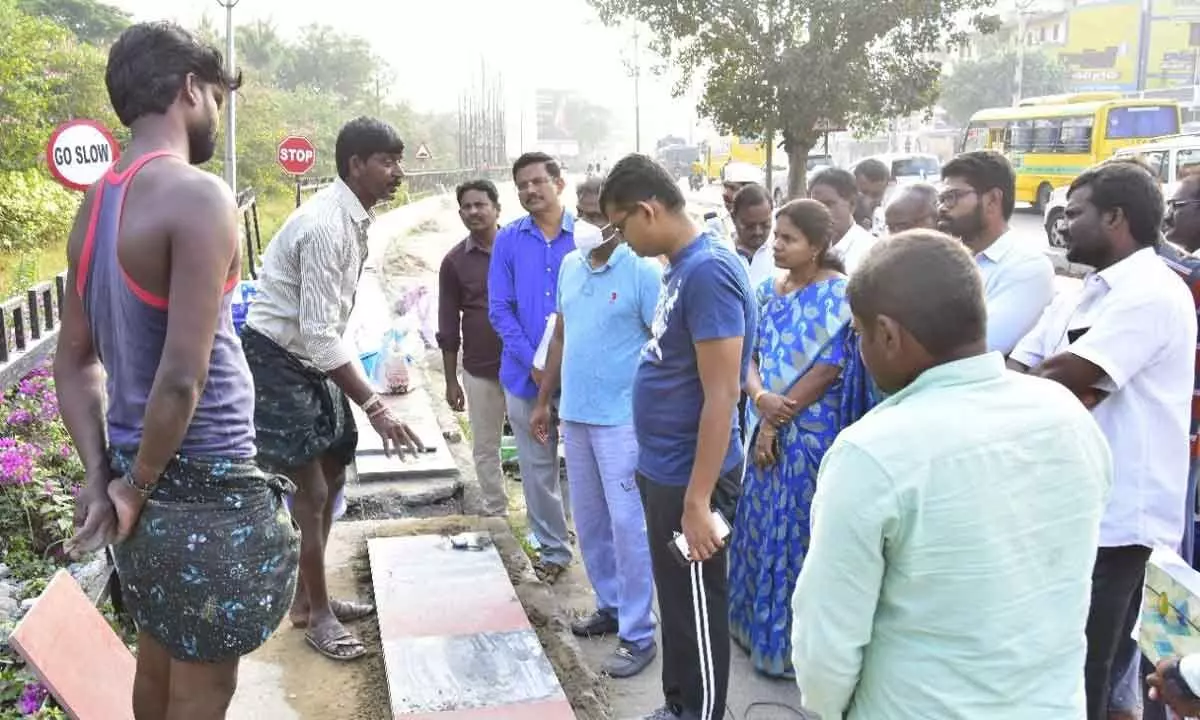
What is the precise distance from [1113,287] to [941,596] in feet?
4.53

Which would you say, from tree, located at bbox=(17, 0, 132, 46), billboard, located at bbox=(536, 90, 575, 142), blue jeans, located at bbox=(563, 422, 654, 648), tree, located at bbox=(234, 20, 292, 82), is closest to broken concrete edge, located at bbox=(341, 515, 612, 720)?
blue jeans, located at bbox=(563, 422, 654, 648)

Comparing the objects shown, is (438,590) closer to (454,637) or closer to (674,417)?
(454,637)

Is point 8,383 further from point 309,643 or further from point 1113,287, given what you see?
point 1113,287

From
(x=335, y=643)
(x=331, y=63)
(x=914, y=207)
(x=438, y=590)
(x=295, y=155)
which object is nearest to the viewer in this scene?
(x=335, y=643)

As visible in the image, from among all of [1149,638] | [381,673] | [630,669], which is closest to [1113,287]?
[1149,638]

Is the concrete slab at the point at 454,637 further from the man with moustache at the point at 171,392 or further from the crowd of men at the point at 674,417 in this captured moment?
the man with moustache at the point at 171,392

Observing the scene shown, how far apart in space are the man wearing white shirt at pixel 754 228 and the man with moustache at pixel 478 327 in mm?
1207

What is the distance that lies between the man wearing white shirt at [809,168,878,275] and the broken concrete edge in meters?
2.01

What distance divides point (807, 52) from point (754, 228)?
1178cm

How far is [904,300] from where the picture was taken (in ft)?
4.79

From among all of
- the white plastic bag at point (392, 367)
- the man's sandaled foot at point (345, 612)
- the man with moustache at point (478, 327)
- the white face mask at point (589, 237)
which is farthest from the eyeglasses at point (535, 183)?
the white plastic bag at point (392, 367)

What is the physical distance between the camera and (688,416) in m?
2.79

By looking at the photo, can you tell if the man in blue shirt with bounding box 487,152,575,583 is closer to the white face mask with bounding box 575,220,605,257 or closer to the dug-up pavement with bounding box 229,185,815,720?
the dug-up pavement with bounding box 229,185,815,720

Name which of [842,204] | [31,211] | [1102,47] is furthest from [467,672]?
[1102,47]
